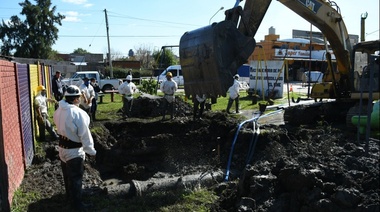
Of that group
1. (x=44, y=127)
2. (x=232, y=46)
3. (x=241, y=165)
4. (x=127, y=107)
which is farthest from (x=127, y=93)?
(x=232, y=46)

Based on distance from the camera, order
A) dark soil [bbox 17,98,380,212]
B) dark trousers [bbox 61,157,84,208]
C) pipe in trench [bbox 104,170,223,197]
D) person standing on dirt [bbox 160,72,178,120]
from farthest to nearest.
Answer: person standing on dirt [bbox 160,72,178,120] < pipe in trench [bbox 104,170,223,197] < dark trousers [bbox 61,157,84,208] < dark soil [bbox 17,98,380,212]

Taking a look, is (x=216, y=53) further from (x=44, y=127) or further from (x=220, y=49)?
(x=44, y=127)

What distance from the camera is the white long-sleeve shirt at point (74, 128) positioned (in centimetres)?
521

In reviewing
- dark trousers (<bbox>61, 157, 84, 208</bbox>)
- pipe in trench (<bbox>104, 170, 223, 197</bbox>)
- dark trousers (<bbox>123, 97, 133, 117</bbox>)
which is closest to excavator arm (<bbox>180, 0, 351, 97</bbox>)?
pipe in trench (<bbox>104, 170, 223, 197</bbox>)

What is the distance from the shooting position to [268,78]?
2128 cm

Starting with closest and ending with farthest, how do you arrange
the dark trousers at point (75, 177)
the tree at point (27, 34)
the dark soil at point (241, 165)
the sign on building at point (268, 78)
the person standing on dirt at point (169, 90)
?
the dark soil at point (241, 165)
the dark trousers at point (75, 177)
the person standing on dirt at point (169, 90)
the sign on building at point (268, 78)
the tree at point (27, 34)

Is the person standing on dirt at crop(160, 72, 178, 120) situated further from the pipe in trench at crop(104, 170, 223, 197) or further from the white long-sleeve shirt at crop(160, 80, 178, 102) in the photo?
the pipe in trench at crop(104, 170, 223, 197)

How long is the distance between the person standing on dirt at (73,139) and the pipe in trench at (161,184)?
2.29 feet

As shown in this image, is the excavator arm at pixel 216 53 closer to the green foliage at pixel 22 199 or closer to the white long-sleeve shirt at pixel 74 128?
Result: the white long-sleeve shirt at pixel 74 128

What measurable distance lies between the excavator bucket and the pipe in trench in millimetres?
1515

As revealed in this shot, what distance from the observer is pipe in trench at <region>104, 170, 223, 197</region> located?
6.04 metres

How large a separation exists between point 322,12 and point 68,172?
280 inches

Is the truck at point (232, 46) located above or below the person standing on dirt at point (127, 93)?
above

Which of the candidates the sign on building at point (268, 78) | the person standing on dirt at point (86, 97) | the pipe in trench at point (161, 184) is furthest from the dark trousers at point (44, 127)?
the sign on building at point (268, 78)
